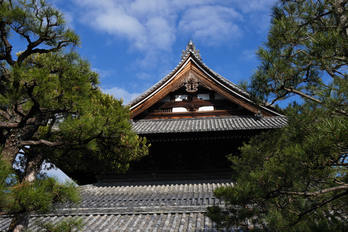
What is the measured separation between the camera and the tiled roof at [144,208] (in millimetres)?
5898

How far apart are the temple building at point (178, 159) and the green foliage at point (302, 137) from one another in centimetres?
151

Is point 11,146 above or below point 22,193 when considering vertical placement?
above

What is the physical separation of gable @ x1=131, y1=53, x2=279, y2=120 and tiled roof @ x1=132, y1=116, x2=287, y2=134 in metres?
0.28

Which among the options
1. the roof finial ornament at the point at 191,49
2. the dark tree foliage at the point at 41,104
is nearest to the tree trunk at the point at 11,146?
the dark tree foliage at the point at 41,104

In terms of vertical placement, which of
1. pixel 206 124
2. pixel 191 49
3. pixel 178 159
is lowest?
pixel 178 159

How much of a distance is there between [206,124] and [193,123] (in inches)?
19.2

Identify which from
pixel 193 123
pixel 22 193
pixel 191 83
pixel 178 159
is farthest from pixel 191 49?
pixel 22 193

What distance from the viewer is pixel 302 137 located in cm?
397

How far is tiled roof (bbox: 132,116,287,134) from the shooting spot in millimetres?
8023

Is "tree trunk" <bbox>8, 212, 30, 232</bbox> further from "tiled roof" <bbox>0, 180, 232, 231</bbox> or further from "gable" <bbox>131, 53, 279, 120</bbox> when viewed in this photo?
"gable" <bbox>131, 53, 279, 120</bbox>

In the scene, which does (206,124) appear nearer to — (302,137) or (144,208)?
(144,208)

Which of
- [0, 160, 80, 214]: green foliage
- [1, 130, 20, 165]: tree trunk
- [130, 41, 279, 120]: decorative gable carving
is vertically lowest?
[0, 160, 80, 214]: green foliage

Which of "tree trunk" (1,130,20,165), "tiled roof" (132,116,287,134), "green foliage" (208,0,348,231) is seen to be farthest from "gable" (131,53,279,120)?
"tree trunk" (1,130,20,165)

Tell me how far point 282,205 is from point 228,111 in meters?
6.07
